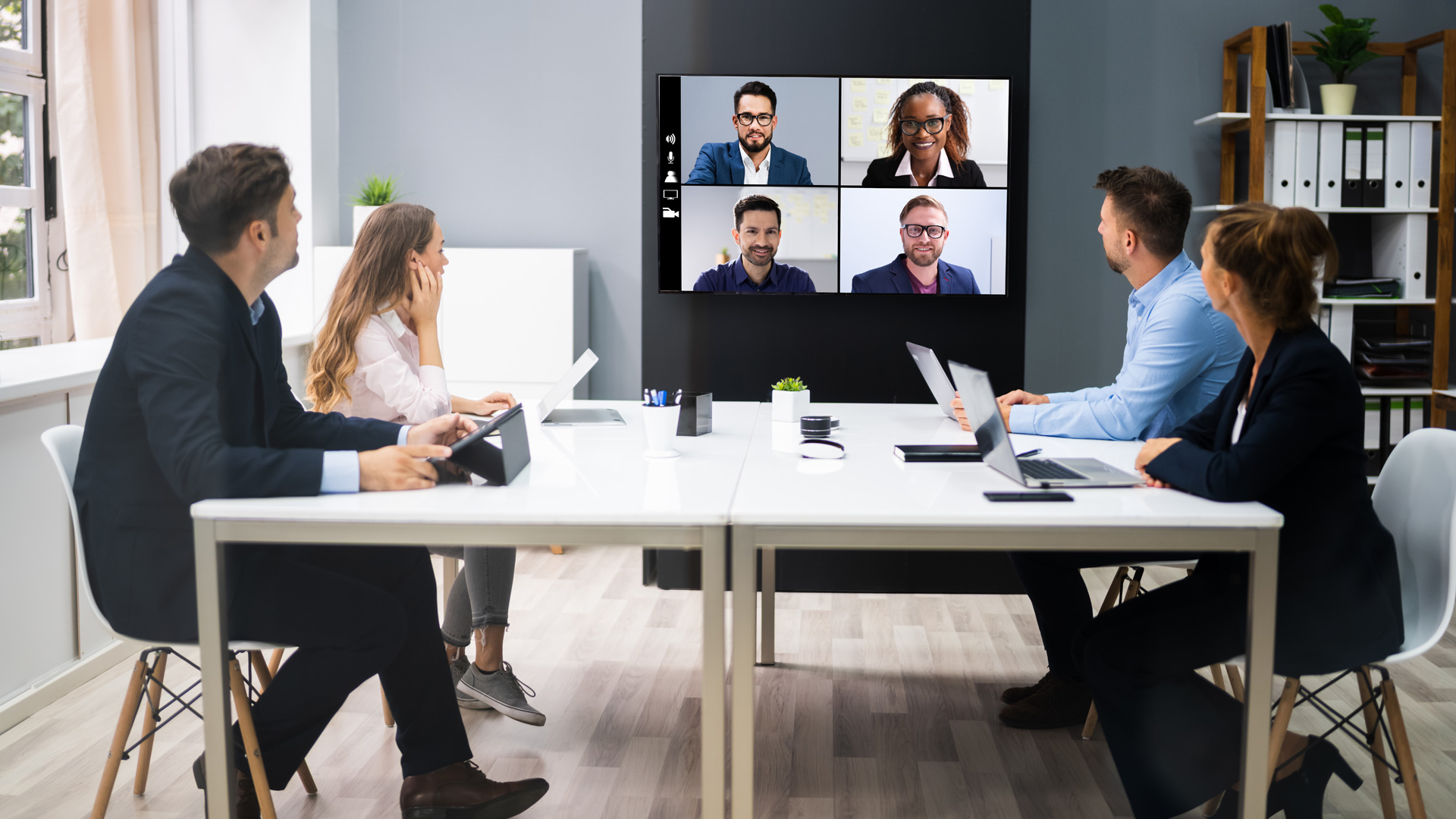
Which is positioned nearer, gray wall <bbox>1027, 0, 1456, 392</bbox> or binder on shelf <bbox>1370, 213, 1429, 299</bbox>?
binder on shelf <bbox>1370, 213, 1429, 299</bbox>

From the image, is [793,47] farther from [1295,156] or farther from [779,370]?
[1295,156]

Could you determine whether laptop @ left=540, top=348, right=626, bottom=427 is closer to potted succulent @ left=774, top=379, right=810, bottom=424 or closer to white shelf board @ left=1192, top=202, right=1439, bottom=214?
potted succulent @ left=774, top=379, right=810, bottom=424

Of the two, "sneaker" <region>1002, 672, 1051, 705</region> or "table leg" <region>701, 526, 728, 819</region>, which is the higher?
"table leg" <region>701, 526, 728, 819</region>

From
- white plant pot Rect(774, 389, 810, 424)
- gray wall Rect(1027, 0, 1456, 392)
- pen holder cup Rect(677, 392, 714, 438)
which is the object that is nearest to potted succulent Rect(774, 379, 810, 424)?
white plant pot Rect(774, 389, 810, 424)

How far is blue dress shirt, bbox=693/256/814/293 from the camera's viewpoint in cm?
422

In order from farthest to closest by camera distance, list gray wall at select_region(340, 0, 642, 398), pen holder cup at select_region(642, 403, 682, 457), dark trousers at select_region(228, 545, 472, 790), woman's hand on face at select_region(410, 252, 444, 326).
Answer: gray wall at select_region(340, 0, 642, 398)
woman's hand on face at select_region(410, 252, 444, 326)
pen holder cup at select_region(642, 403, 682, 457)
dark trousers at select_region(228, 545, 472, 790)

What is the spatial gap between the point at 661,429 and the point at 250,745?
999mm

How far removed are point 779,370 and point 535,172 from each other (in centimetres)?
172

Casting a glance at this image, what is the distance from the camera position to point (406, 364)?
9.09 ft

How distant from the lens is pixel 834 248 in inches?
165

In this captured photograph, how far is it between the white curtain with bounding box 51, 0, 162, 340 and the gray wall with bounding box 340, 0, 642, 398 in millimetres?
951

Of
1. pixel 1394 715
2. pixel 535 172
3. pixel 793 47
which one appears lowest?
pixel 1394 715

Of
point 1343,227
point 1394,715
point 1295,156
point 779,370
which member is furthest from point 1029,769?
point 1343,227

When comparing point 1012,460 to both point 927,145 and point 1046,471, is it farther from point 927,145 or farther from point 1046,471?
point 927,145
